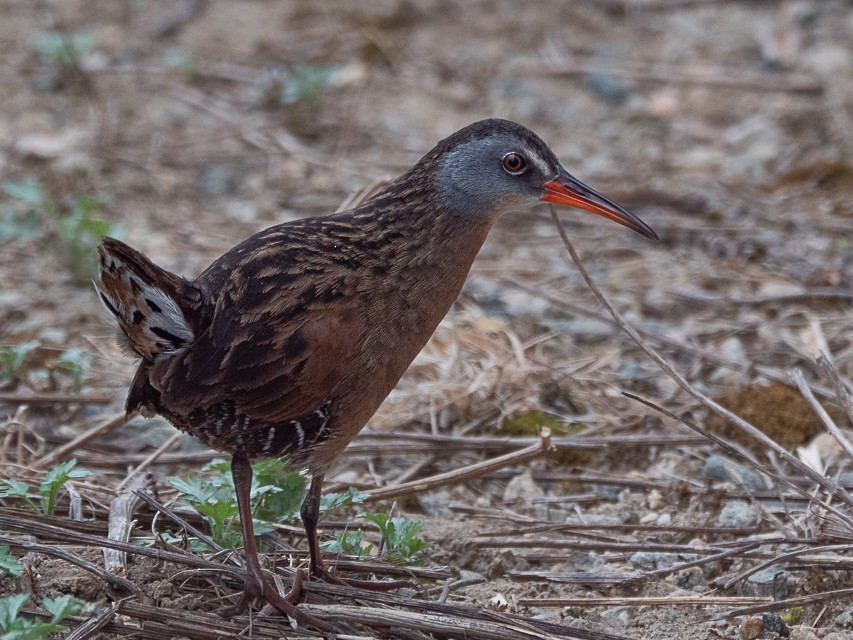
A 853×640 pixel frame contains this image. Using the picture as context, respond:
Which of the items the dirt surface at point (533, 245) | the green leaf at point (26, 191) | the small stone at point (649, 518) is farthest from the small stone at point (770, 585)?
the green leaf at point (26, 191)

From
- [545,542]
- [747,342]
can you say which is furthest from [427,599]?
[747,342]

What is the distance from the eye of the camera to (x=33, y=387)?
466 cm

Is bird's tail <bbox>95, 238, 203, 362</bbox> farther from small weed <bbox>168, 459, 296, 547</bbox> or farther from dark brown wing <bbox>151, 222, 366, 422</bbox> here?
small weed <bbox>168, 459, 296, 547</bbox>

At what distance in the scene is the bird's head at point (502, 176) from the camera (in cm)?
360

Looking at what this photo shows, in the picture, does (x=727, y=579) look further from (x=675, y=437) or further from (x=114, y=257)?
(x=114, y=257)

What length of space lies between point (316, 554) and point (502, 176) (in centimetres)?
127

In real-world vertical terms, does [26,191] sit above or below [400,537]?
above

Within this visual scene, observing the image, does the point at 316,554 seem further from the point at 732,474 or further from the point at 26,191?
the point at 26,191

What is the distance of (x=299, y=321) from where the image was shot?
3.26 m

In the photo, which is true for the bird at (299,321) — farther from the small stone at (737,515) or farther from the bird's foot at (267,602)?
the small stone at (737,515)

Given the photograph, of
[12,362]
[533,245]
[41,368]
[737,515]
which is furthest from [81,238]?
[737,515]

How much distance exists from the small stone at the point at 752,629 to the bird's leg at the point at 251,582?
3.79ft

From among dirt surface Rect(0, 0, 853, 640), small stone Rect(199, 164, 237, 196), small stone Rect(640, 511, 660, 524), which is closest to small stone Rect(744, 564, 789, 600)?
dirt surface Rect(0, 0, 853, 640)

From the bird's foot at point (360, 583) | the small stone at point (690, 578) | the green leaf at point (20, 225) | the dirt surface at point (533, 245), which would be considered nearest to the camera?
the bird's foot at point (360, 583)
